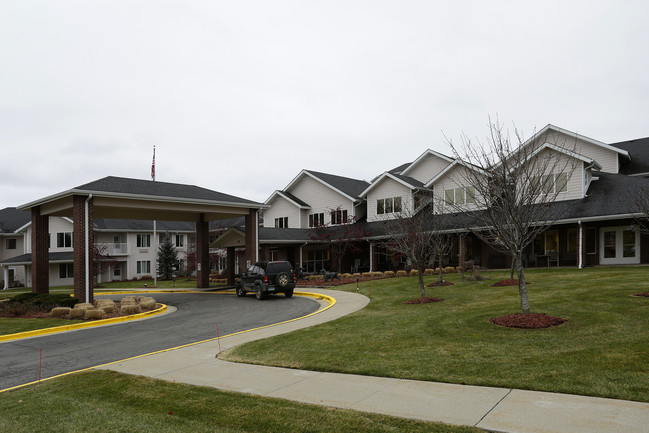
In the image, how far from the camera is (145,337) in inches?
536

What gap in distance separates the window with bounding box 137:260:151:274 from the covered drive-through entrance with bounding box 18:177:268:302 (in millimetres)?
21998

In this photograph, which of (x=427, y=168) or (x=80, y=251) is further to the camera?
(x=427, y=168)

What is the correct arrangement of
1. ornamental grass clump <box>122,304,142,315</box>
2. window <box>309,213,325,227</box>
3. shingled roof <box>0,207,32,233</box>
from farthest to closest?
1. shingled roof <box>0,207,32,233</box>
2. window <box>309,213,325,227</box>
3. ornamental grass clump <box>122,304,142,315</box>

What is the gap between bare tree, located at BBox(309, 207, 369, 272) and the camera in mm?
35188

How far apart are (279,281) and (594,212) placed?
56.4ft

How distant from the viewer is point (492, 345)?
30.0 feet

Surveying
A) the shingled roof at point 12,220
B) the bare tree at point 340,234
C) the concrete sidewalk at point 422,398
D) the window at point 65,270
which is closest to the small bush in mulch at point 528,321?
the concrete sidewalk at point 422,398

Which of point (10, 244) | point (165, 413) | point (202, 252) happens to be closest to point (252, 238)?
point (202, 252)

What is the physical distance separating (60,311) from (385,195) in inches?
961

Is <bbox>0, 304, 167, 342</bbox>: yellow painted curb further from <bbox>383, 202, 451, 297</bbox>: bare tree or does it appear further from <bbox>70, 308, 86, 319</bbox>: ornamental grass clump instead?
<bbox>383, 202, 451, 297</bbox>: bare tree

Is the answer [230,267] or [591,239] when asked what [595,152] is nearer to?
[591,239]

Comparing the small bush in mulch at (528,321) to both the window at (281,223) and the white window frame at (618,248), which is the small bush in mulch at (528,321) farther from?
the window at (281,223)

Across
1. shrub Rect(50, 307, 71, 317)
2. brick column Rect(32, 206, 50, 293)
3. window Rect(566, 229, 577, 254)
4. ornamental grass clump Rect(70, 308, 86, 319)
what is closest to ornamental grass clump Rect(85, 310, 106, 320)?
ornamental grass clump Rect(70, 308, 86, 319)

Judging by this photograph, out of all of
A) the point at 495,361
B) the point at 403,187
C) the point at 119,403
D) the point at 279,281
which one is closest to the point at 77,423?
the point at 119,403
